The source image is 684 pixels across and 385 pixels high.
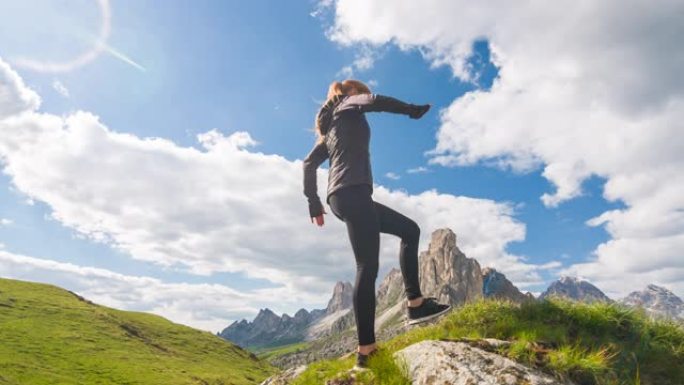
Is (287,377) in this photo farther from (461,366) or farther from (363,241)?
(461,366)

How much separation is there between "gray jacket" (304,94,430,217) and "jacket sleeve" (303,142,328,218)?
34 centimetres

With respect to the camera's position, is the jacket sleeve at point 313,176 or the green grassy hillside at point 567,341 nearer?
the green grassy hillside at point 567,341

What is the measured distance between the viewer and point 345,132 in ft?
26.4

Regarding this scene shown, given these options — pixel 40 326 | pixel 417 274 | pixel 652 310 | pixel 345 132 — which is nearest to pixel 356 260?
pixel 417 274

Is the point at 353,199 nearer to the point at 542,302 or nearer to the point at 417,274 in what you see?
the point at 417,274

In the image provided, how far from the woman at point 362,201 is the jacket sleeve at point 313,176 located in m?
0.03

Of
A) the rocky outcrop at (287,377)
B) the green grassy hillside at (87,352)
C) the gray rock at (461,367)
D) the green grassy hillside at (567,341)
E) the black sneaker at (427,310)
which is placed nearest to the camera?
the gray rock at (461,367)

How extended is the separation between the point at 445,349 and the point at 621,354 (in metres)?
3.13

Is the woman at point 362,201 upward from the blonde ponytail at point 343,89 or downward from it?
downward

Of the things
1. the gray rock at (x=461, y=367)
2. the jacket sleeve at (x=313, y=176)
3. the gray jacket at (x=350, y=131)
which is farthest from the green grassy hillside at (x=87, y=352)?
the gray rock at (x=461, y=367)

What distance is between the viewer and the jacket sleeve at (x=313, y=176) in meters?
8.97

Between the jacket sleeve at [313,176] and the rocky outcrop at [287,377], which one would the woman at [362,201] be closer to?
the jacket sleeve at [313,176]

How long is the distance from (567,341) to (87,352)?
553 feet

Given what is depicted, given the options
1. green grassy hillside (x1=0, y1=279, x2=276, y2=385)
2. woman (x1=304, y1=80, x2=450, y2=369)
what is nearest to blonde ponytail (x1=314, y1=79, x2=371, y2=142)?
woman (x1=304, y1=80, x2=450, y2=369)
